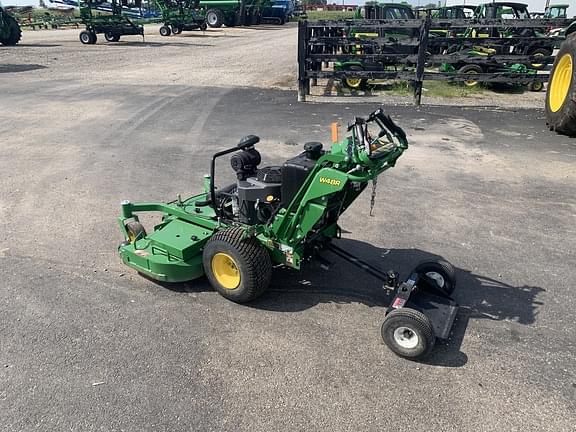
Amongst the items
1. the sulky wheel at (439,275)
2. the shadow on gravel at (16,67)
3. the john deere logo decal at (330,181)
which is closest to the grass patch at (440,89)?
the sulky wheel at (439,275)

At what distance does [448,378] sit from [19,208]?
17.1 feet

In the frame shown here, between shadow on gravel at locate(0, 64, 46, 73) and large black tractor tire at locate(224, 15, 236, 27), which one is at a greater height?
large black tractor tire at locate(224, 15, 236, 27)

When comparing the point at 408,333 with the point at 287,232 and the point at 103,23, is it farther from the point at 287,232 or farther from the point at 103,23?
the point at 103,23

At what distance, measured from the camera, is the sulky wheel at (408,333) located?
319cm

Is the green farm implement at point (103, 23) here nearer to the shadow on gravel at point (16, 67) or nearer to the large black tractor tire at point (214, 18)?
the shadow on gravel at point (16, 67)

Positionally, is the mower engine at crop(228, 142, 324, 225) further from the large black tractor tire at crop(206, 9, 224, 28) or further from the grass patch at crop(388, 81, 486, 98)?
the large black tractor tire at crop(206, 9, 224, 28)

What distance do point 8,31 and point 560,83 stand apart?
84.6ft

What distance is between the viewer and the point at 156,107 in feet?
36.8

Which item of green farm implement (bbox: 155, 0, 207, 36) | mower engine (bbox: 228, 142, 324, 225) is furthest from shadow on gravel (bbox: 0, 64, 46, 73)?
mower engine (bbox: 228, 142, 324, 225)

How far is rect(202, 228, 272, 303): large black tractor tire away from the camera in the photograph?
146 inches

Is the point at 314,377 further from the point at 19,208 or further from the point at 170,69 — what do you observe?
the point at 170,69

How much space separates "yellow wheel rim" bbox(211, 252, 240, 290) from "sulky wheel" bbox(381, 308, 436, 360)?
1261 mm

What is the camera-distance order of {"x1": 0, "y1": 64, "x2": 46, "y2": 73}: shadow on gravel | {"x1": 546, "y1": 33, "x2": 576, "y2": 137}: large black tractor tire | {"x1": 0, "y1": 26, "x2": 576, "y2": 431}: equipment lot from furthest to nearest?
{"x1": 0, "y1": 64, "x2": 46, "y2": 73}: shadow on gravel < {"x1": 546, "y1": 33, "x2": 576, "y2": 137}: large black tractor tire < {"x1": 0, "y1": 26, "x2": 576, "y2": 431}: equipment lot

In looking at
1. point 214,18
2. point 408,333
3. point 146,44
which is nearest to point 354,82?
point 408,333
